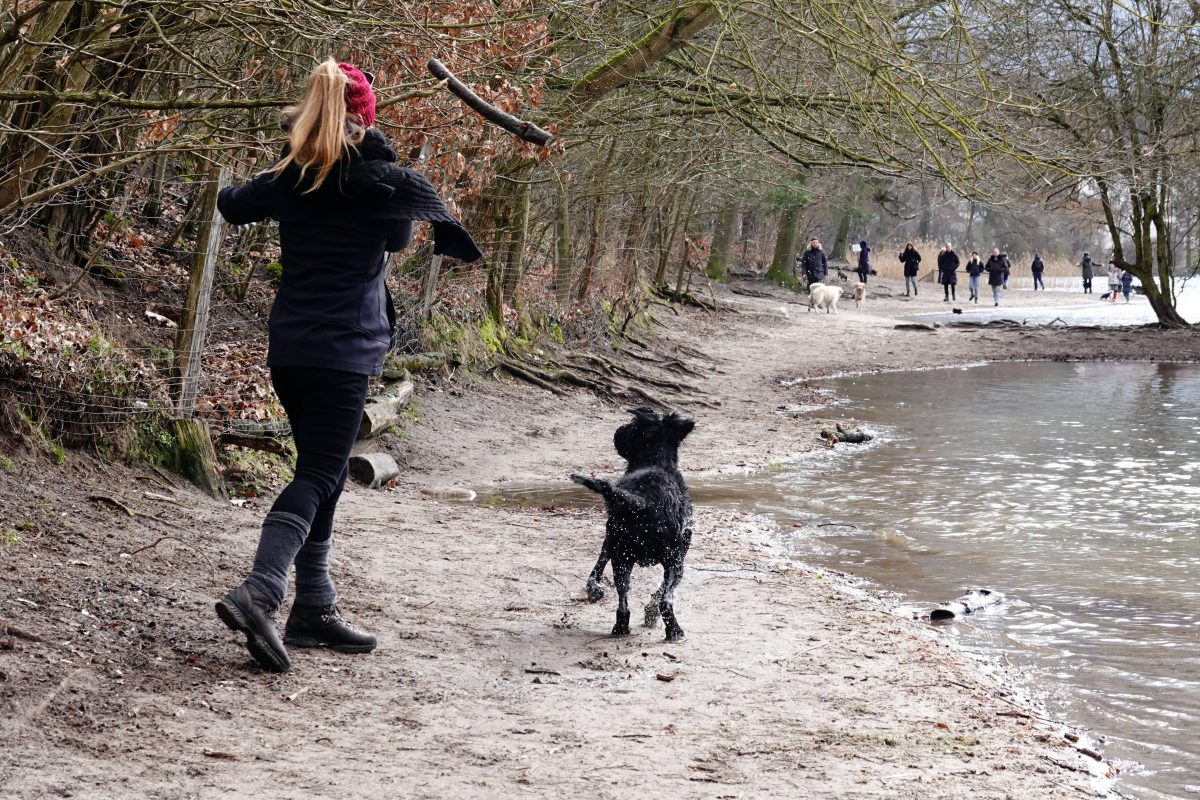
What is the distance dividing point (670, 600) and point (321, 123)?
282cm

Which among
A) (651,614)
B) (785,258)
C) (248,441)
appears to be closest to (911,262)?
(785,258)

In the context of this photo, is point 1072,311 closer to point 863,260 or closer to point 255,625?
point 863,260

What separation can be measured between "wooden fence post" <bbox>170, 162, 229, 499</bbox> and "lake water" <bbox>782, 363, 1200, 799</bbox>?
4.23 m

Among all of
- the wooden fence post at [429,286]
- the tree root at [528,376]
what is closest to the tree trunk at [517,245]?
the tree root at [528,376]

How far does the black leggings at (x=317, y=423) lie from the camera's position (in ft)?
15.4

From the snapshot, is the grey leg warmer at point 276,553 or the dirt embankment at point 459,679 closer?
the dirt embankment at point 459,679

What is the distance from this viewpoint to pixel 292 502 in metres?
4.73

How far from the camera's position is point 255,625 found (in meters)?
4.61

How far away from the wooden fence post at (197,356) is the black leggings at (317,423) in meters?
3.60

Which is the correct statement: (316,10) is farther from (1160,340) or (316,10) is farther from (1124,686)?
(1160,340)

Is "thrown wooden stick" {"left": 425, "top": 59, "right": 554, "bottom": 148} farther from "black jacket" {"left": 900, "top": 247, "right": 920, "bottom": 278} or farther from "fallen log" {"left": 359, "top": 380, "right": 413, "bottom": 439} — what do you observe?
"black jacket" {"left": 900, "top": 247, "right": 920, "bottom": 278}

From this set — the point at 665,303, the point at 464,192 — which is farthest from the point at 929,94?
the point at 665,303

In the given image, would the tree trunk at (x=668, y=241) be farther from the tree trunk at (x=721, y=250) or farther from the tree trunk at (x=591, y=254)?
the tree trunk at (x=721, y=250)

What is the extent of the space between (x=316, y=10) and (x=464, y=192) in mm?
6431
